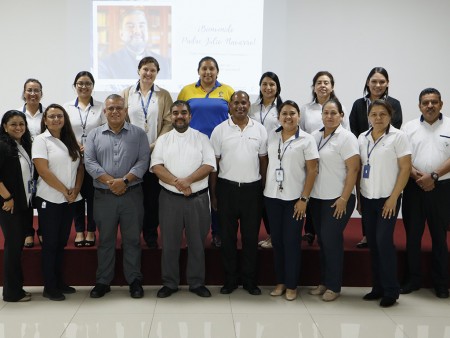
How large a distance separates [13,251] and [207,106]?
181 cm

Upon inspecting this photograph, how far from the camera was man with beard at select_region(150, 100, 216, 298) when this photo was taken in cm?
375

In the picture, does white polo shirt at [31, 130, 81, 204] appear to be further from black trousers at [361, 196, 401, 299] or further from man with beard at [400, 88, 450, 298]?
man with beard at [400, 88, 450, 298]

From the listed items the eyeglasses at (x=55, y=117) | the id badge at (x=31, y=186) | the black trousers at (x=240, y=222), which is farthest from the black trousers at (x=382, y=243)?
the id badge at (x=31, y=186)

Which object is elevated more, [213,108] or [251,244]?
[213,108]

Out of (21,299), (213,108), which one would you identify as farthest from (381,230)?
(21,299)

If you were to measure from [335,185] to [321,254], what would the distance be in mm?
606

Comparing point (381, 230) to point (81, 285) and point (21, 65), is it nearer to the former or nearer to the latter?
point (81, 285)

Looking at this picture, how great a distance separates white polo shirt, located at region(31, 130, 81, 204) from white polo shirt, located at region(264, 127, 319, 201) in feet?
4.92

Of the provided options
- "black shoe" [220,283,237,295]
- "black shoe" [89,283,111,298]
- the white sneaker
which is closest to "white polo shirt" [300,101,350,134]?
the white sneaker

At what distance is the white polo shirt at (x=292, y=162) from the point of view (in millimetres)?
3662

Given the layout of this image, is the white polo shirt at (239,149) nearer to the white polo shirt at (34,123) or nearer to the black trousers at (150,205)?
the black trousers at (150,205)

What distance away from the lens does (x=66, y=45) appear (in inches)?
223

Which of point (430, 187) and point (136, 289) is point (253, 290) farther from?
point (430, 187)

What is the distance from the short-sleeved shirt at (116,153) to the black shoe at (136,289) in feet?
2.52
